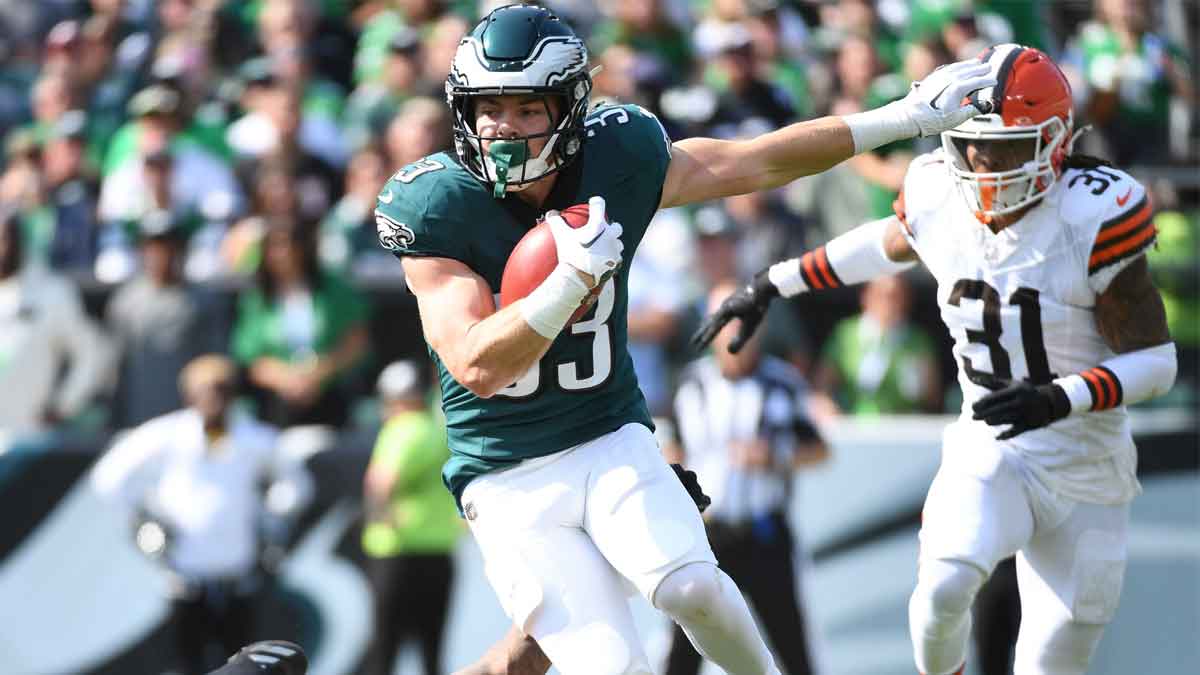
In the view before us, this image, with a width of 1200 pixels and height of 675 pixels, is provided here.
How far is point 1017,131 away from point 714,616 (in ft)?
5.46

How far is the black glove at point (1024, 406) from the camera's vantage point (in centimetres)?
538

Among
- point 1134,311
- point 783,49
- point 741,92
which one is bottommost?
point 783,49

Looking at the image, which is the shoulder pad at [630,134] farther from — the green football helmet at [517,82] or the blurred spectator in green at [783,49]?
the blurred spectator in green at [783,49]

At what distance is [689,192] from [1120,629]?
173 inches

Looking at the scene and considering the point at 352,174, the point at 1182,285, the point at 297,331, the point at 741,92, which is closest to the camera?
the point at 1182,285

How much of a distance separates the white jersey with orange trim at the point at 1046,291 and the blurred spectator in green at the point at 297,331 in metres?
3.87

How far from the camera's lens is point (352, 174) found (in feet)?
32.2

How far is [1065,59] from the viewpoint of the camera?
407 inches

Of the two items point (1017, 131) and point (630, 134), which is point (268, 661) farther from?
point (1017, 131)

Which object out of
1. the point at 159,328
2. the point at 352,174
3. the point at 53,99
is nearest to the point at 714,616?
the point at 159,328

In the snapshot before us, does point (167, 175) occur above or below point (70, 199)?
above

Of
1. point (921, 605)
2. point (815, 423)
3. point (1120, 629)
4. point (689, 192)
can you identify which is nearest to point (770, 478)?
point (815, 423)

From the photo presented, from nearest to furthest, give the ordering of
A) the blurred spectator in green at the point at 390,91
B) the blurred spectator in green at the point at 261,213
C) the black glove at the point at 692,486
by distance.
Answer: the black glove at the point at 692,486 → the blurred spectator in green at the point at 261,213 → the blurred spectator in green at the point at 390,91

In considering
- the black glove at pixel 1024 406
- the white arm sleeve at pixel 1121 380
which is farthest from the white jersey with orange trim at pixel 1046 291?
the black glove at pixel 1024 406
